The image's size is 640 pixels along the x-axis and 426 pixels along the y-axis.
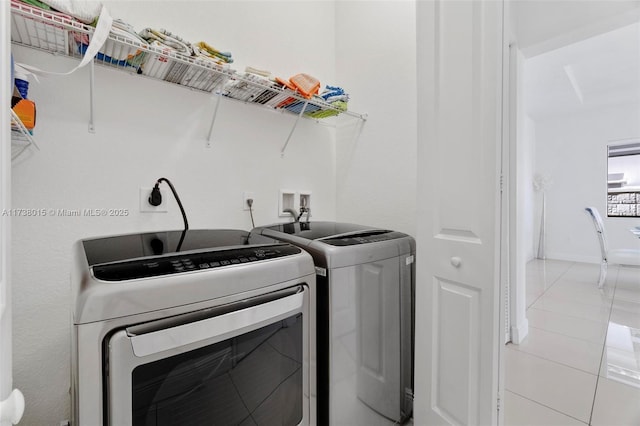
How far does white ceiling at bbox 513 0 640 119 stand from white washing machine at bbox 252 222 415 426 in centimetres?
182

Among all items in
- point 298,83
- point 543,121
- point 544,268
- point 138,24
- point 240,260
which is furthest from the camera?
point 543,121

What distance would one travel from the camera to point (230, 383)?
0.71 m

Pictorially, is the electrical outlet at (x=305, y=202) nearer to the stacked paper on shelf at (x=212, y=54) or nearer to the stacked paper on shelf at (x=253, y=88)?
the stacked paper on shelf at (x=253, y=88)

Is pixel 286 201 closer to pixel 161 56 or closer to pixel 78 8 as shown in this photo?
pixel 161 56

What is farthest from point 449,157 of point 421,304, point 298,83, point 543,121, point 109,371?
point 543,121

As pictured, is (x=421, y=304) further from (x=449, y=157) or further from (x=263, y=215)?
(x=263, y=215)

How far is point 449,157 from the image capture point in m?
1.06

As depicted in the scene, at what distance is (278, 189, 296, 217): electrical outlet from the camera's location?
5.44 feet

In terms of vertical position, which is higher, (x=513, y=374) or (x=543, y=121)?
(x=543, y=121)

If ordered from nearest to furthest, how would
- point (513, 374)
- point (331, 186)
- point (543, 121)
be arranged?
point (513, 374) < point (331, 186) < point (543, 121)

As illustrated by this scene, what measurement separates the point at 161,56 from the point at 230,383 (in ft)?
3.73

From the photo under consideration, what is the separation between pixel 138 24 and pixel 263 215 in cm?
103

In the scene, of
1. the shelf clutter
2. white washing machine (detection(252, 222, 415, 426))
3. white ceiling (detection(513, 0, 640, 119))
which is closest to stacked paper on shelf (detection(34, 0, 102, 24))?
the shelf clutter

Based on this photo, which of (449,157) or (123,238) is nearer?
(123,238)
